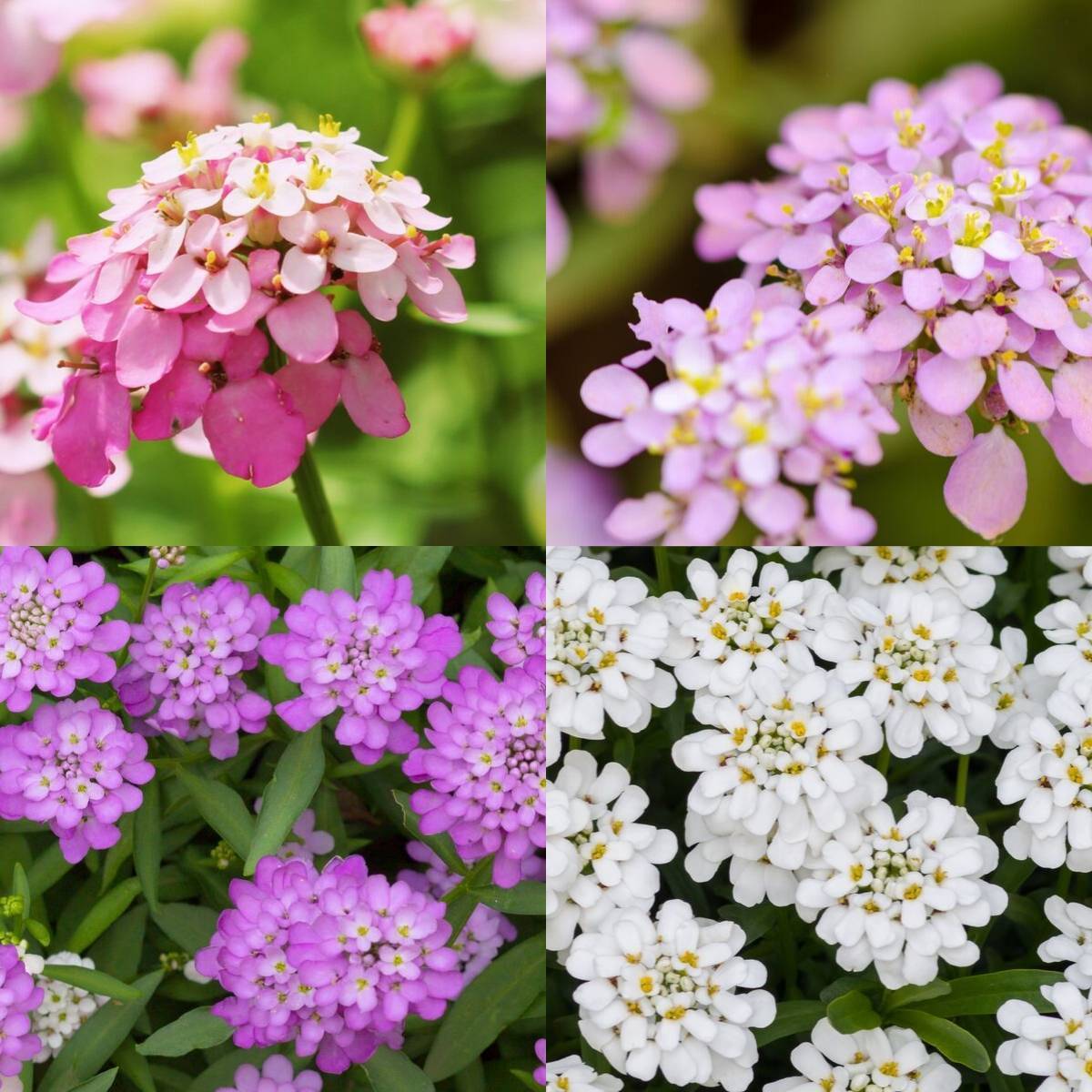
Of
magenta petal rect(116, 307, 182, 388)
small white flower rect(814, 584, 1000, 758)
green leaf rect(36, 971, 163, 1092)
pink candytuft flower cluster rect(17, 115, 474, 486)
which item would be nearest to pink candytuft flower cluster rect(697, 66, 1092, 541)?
small white flower rect(814, 584, 1000, 758)

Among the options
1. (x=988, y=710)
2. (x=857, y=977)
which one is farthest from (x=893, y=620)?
(x=857, y=977)

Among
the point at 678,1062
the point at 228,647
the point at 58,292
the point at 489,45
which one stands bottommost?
the point at 678,1062

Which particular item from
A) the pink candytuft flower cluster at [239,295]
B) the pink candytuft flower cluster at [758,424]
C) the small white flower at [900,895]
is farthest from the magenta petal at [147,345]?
the small white flower at [900,895]

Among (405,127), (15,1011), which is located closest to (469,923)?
(15,1011)

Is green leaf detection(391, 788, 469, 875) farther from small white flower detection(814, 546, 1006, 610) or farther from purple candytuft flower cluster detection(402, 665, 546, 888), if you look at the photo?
small white flower detection(814, 546, 1006, 610)

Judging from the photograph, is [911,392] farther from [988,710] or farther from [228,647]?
[228,647]

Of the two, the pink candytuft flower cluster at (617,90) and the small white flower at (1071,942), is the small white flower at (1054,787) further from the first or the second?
the pink candytuft flower cluster at (617,90)
